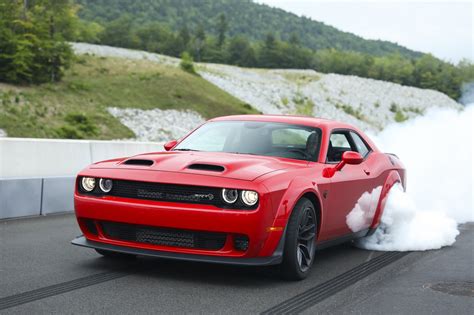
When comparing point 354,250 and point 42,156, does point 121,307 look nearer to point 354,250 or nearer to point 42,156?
point 354,250

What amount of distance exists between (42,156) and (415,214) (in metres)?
5.98

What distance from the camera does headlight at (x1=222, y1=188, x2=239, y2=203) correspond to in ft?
18.6

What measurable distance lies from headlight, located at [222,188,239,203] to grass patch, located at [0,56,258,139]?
39.4 m

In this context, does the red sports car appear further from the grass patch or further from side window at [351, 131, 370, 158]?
the grass patch

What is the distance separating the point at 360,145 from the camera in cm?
830

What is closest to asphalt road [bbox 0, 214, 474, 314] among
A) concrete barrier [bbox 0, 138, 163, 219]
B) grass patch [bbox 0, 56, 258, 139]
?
concrete barrier [bbox 0, 138, 163, 219]

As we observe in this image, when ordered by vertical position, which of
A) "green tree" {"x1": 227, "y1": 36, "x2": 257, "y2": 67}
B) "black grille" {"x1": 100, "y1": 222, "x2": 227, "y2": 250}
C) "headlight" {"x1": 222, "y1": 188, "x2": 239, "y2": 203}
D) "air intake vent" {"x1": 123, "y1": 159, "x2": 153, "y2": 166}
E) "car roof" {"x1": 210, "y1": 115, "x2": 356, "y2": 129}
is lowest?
"black grille" {"x1": 100, "y1": 222, "x2": 227, "y2": 250}

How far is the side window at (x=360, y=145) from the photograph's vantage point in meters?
8.20

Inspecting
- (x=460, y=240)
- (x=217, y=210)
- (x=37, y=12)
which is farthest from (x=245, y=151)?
(x=37, y=12)

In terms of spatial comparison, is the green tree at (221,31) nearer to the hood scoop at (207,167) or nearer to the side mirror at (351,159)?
the side mirror at (351,159)

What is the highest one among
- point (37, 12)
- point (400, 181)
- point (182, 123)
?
point (37, 12)

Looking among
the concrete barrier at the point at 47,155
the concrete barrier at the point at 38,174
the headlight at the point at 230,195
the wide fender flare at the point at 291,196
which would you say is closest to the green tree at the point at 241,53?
the concrete barrier at the point at 47,155

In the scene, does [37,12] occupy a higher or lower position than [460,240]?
higher

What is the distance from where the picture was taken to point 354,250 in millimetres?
8164
